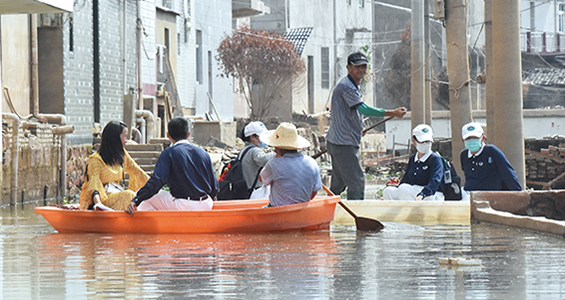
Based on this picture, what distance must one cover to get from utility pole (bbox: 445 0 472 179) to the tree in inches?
1003

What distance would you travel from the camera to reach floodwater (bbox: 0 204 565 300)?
570 cm

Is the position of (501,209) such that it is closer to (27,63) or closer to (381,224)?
(381,224)

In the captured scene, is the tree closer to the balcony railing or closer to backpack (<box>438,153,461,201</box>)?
the balcony railing

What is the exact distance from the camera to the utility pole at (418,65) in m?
26.5

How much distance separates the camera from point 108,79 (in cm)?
2441

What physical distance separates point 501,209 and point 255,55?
112 feet

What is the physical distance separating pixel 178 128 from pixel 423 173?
3359 mm

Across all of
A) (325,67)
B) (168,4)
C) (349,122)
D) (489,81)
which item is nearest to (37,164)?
(489,81)

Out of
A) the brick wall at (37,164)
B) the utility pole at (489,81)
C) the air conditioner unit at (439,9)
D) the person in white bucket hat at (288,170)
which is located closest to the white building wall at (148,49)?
the brick wall at (37,164)

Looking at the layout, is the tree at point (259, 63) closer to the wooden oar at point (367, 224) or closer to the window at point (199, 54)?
the window at point (199, 54)

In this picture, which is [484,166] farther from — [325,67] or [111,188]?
[325,67]

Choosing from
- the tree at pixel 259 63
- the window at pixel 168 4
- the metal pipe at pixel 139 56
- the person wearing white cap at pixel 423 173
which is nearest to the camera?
the person wearing white cap at pixel 423 173

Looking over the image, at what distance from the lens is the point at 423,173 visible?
11016 millimetres

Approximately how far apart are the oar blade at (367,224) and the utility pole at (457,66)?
6.86 meters
